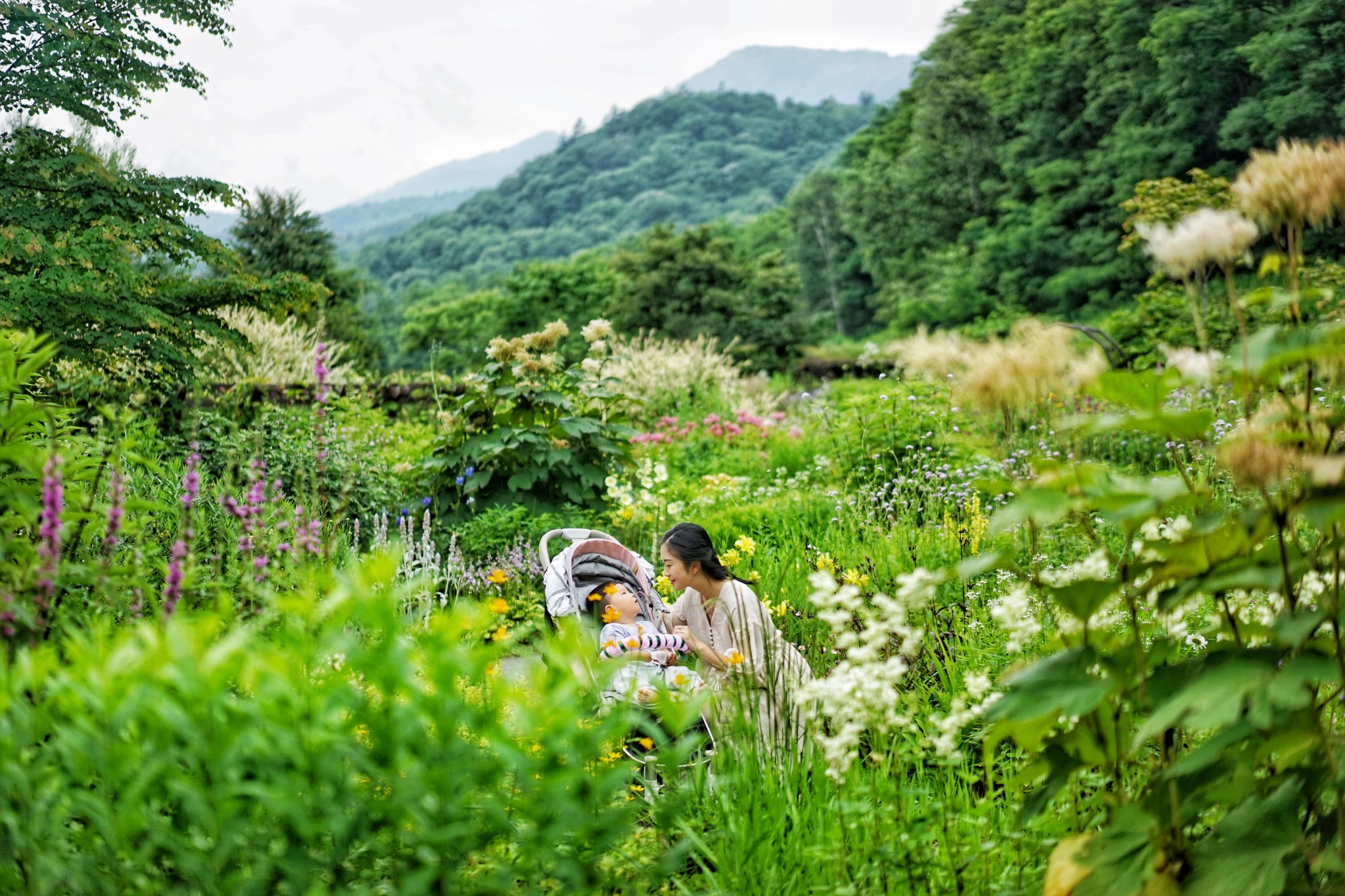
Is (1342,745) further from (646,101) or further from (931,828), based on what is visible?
(646,101)

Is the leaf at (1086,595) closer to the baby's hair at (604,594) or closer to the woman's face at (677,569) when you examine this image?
the woman's face at (677,569)

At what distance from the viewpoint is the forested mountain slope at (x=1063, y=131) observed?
23.1 metres

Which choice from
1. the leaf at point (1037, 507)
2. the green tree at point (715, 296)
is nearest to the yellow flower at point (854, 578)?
the leaf at point (1037, 507)

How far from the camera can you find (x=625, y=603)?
3.84m

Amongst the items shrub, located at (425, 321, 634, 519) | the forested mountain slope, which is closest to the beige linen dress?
shrub, located at (425, 321, 634, 519)

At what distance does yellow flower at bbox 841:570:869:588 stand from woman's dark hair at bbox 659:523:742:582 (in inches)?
18.4

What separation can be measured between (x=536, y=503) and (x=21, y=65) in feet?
17.0

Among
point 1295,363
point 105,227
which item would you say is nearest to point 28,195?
point 105,227

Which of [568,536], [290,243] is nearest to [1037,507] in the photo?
→ [568,536]

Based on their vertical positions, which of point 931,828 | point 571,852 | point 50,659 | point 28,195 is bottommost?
point 931,828

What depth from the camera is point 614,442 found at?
5.87 metres

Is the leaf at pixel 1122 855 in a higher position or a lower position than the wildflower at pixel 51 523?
lower

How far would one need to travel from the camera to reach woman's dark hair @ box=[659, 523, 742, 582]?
139 inches

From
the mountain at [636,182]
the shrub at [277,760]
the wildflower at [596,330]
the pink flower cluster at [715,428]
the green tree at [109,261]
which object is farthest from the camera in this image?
the mountain at [636,182]
